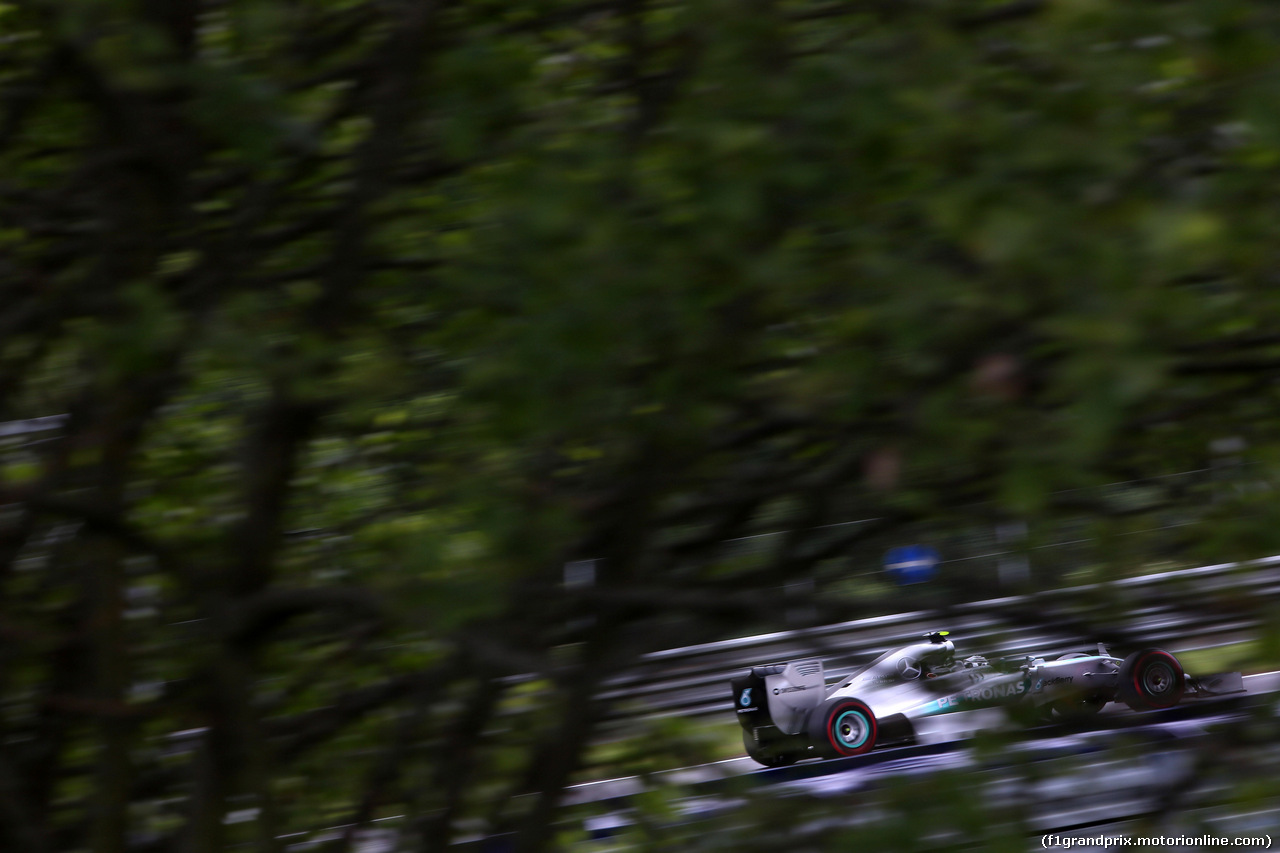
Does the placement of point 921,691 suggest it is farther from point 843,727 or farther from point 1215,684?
point 1215,684

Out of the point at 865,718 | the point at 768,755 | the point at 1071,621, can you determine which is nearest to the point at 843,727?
the point at 865,718

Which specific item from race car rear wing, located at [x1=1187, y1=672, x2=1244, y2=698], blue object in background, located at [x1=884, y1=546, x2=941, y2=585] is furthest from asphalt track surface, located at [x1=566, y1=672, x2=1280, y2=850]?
blue object in background, located at [x1=884, y1=546, x2=941, y2=585]

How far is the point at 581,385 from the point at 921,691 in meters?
1.06

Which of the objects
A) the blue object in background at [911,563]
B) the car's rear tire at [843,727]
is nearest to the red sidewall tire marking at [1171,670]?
the blue object in background at [911,563]

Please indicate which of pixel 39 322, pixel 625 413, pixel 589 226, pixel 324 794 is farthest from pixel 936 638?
pixel 39 322

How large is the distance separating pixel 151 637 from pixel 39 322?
0.81 metres

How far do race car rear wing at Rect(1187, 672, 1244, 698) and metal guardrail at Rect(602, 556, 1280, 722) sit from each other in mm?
68

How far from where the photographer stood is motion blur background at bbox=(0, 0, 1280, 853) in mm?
1619

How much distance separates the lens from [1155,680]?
2.33 metres

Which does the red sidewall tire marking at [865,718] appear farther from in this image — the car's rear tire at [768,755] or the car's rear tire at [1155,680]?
the car's rear tire at [1155,680]

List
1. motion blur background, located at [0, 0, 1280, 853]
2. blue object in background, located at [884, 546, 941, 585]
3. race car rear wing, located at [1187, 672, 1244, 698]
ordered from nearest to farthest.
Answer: motion blur background, located at [0, 0, 1280, 853] < race car rear wing, located at [1187, 672, 1244, 698] < blue object in background, located at [884, 546, 941, 585]

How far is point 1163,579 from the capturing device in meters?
2.22

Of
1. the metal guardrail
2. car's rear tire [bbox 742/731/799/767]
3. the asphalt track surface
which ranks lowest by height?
car's rear tire [bbox 742/731/799/767]

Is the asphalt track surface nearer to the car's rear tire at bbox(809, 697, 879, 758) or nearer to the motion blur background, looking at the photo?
the motion blur background
